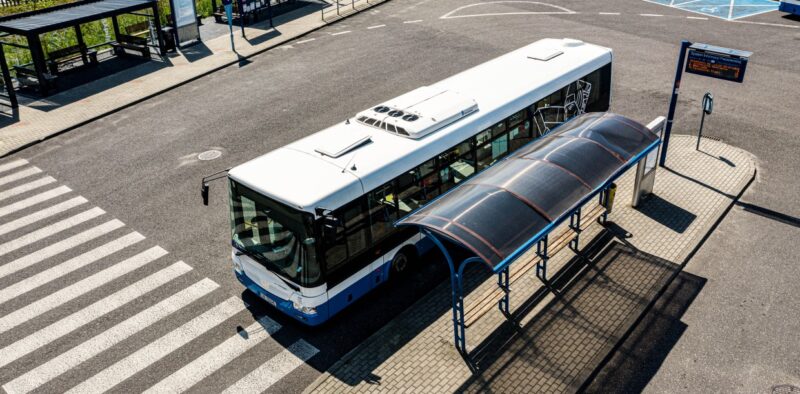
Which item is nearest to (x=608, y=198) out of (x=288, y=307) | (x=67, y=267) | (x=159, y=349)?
(x=288, y=307)

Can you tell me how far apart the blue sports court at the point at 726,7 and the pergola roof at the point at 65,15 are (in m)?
24.4

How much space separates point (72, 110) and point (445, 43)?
1474 cm

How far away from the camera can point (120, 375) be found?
11.3m

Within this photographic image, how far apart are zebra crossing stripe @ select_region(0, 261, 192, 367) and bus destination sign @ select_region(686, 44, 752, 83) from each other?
12853 millimetres

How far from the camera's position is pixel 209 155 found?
750 inches

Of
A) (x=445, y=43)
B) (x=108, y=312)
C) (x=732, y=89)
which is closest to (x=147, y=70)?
(x=445, y=43)

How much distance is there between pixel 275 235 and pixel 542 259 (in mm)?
5311

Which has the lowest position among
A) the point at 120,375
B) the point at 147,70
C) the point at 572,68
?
the point at 120,375

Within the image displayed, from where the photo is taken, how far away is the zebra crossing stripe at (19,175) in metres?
18.2

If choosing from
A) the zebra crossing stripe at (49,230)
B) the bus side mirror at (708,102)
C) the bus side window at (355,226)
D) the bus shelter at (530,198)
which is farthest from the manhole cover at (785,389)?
the zebra crossing stripe at (49,230)

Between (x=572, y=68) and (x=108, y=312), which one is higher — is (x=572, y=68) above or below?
above

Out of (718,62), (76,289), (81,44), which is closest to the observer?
(76,289)

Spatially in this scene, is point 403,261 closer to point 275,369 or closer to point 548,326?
A: point 548,326

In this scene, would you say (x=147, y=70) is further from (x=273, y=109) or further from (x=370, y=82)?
→ (x=370, y=82)
